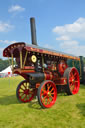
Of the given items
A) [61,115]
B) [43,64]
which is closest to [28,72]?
[43,64]

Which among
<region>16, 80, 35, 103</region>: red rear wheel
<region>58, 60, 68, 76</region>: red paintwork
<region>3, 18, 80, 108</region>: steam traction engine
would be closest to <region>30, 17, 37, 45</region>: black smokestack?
<region>3, 18, 80, 108</region>: steam traction engine

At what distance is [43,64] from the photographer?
17.2 ft

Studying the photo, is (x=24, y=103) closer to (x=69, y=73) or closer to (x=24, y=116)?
(x=24, y=116)

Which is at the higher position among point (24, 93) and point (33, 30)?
point (33, 30)

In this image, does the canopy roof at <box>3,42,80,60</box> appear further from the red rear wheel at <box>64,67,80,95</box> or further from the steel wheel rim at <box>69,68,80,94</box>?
the steel wheel rim at <box>69,68,80,94</box>

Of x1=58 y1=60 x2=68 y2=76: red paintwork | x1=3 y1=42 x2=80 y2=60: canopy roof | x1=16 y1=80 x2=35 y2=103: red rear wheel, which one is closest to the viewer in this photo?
x1=3 y1=42 x2=80 y2=60: canopy roof

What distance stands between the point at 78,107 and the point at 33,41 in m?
3.78

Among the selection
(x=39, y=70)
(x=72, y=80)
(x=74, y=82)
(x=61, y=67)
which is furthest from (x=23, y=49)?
(x=74, y=82)

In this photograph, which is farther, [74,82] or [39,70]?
[74,82]

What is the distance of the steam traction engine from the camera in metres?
4.49

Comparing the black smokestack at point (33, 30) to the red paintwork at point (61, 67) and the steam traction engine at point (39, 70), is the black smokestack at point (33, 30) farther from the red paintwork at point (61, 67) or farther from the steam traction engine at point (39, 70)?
the red paintwork at point (61, 67)

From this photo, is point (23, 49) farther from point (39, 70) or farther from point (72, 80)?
point (72, 80)

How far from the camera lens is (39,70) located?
5230 millimetres

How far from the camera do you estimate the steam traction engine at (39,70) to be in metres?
4.49
